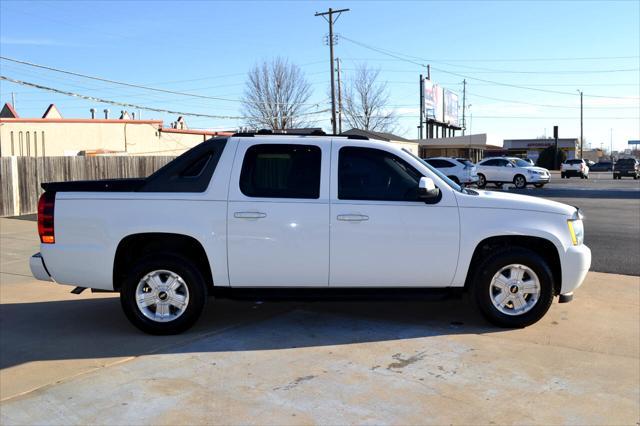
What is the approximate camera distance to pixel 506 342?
5344 millimetres

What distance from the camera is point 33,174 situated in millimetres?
18484

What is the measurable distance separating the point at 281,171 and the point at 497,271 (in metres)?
2.29

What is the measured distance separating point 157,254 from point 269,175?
130 centimetres

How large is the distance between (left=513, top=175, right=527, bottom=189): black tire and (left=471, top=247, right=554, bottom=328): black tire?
26.5 meters

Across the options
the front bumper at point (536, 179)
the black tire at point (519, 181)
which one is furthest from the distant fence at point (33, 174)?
the front bumper at point (536, 179)

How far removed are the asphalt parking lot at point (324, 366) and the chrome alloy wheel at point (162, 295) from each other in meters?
0.25

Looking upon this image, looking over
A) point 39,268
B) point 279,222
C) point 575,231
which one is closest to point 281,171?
point 279,222

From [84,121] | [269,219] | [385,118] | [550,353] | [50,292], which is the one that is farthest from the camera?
[385,118]

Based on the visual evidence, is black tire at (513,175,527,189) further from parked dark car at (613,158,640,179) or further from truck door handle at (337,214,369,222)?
truck door handle at (337,214,369,222)

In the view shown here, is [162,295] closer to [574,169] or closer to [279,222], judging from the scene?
[279,222]

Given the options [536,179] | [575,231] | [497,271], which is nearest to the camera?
[497,271]

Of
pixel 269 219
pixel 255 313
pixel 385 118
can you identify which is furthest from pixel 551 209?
pixel 385 118

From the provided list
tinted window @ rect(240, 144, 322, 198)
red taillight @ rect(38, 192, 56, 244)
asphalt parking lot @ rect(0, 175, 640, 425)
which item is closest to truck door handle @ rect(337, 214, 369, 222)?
tinted window @ rect(240, 144, 322, 198)

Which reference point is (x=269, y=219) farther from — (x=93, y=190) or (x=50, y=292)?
(x=50, y=292)
